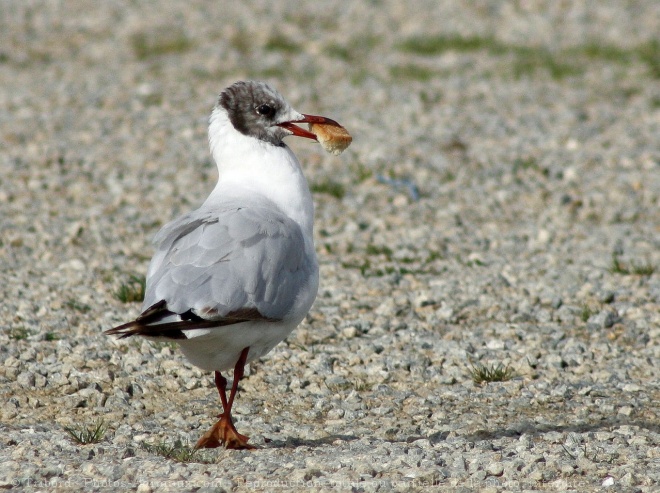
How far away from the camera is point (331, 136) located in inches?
237

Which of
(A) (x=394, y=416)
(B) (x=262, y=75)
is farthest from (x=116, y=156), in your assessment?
(A) (x=394, y=416)

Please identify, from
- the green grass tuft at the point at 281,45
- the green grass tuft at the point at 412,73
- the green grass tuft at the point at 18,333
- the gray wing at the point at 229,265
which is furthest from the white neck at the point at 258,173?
the green grass tuft at the point at 281,45

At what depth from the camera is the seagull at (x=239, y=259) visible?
15.8 ft

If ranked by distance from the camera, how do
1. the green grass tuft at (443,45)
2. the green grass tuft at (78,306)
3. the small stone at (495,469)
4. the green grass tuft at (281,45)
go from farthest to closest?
the green grass tuft at (443,45) → the green grass tuft at (281,45) → the green grass tuft at (78,306) → the small stone at (495,469)

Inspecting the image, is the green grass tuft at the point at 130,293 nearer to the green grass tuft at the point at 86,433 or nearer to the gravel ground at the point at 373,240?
the gravel ground at the point at 373,240

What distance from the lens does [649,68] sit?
45.5ft

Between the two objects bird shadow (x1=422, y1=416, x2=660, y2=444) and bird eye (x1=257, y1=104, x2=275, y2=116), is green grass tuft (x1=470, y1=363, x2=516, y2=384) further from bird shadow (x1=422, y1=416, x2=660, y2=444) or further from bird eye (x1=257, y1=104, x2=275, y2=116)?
bird eye (x1=257, y1=104, x2=275, y2=116)

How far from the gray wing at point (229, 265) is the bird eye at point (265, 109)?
0.77 m

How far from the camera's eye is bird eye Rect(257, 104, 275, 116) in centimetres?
601

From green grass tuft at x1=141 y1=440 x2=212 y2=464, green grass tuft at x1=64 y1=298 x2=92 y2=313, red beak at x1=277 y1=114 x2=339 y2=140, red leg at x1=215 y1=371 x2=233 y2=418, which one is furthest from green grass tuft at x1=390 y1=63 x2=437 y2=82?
green grass tuft at x1=141 y1=440 x2=212 y2=464

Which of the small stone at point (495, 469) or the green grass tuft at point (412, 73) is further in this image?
the green grass tuft at point (412, 73)

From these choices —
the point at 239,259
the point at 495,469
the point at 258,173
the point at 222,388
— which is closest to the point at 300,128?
the point at 258,173

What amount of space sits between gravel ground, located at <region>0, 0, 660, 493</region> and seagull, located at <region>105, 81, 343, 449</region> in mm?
578

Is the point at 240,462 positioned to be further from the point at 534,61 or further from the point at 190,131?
the point at 534,61
